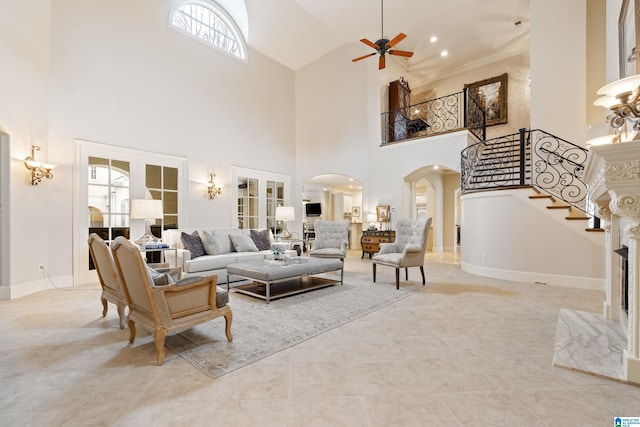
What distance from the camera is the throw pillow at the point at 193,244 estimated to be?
495 cm

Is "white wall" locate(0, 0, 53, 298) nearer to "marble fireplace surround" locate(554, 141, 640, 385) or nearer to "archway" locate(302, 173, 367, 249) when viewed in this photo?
"marble fireplace surround" locate(554, 141, 640, 385)

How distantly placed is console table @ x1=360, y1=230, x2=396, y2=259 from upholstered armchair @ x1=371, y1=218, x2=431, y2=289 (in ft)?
7.49

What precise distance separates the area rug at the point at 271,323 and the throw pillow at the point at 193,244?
3.94ft

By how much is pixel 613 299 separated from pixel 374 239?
5021 millimetres

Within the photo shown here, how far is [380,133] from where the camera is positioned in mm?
8180

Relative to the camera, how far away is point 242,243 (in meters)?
5.63

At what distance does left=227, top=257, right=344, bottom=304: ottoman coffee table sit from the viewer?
3.74 m

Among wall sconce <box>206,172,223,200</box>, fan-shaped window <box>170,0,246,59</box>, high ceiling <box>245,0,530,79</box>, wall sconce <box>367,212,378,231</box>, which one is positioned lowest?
wall sconce <box>367,212,378,231</box>

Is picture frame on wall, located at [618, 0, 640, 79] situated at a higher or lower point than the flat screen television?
higher

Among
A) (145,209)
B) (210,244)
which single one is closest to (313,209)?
(210,244)

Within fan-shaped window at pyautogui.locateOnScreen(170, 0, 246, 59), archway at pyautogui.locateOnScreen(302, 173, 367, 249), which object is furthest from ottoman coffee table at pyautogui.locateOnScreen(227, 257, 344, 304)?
archway at pyautogui.locateOnScreen(302, 173, 367, 249)

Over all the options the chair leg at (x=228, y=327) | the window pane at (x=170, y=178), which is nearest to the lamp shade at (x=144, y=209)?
the window pane at (x=170, y=178)

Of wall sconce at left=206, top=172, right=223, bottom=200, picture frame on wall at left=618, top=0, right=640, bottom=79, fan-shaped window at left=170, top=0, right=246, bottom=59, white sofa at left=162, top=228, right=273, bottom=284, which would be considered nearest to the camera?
picture frame on wall at left=618, top=0, right=640, bottom=79

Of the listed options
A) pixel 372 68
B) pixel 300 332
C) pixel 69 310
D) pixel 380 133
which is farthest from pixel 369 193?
pixel 69 310
